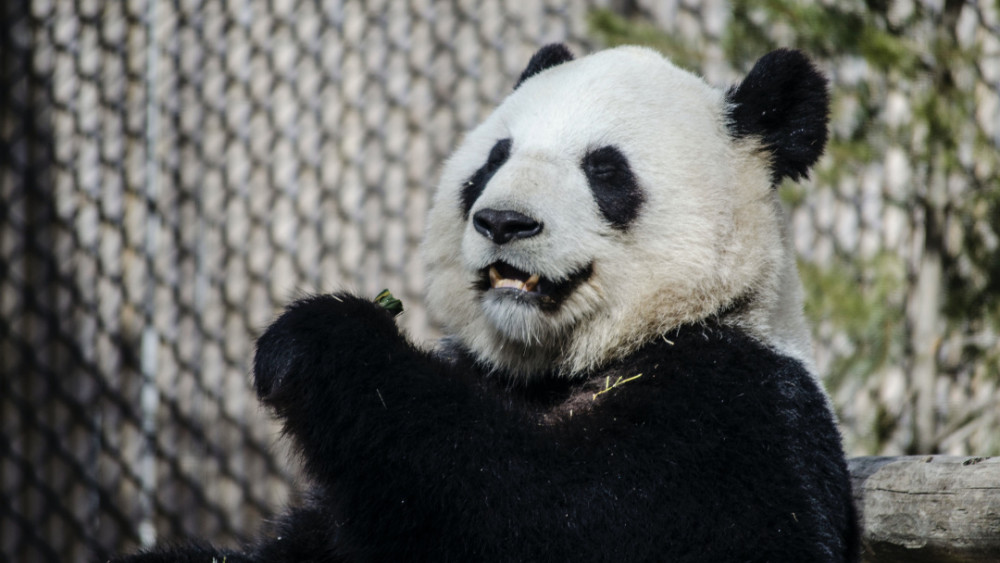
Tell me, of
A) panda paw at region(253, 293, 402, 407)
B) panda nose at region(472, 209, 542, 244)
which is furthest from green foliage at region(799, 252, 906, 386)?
panda paw at region(253, 293, 402, 407)

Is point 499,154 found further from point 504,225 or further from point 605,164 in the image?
point 504,225

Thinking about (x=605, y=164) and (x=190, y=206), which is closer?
(x=605, y=164)

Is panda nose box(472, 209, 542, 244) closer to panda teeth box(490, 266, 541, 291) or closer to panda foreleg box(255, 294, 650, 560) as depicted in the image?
panda teeth box(490, 266, 541, 291)

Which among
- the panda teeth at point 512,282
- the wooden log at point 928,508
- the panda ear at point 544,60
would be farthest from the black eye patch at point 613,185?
the wooden log at point 928,508

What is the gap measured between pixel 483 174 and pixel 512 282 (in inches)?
19.1

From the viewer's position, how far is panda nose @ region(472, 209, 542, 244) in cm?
238

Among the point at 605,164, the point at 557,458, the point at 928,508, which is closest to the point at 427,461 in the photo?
the point at 557,458

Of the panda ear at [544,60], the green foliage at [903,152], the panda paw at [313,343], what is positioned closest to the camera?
the panda paw at [313,343]

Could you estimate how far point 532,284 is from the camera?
2.54m

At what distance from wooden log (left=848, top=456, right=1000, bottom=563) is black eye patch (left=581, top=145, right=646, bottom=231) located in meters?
0.99

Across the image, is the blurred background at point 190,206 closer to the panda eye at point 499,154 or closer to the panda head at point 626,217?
the panda head at point 626,217

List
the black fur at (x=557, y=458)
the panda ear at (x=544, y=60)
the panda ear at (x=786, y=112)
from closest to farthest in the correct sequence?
1. the black fur at (x=557, y=458)
2. the panda ear at (x=786, y=112)
3. the panda ear at (x=544, y=60)

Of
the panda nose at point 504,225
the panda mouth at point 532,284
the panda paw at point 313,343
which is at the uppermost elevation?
the panda nose at point 504,225

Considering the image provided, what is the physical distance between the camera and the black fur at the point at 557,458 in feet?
7.18
